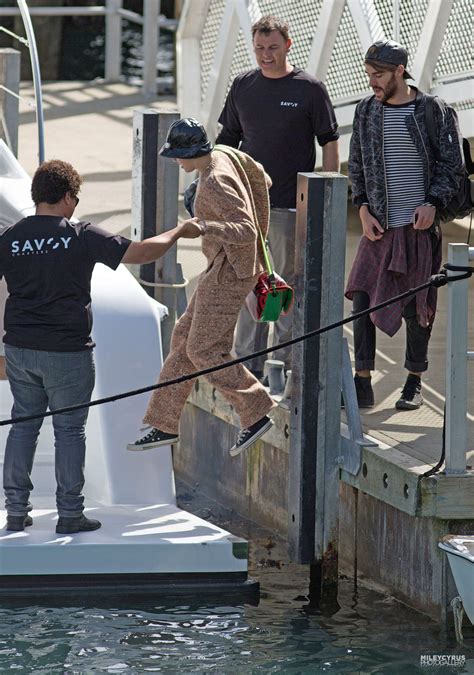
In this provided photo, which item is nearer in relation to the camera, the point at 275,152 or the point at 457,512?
the point at 457,512

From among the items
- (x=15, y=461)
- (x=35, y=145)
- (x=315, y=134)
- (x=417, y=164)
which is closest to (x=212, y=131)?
(x=35, y=145)

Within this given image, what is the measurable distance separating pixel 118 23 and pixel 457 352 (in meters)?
11.4

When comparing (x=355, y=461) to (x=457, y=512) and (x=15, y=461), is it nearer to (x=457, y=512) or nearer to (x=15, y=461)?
(x=457, y=512)

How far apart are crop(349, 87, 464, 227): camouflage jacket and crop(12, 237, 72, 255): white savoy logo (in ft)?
5.17

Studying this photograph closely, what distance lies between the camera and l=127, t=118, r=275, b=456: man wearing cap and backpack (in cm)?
609

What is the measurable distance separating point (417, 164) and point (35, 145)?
720 cm

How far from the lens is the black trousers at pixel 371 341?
270 inches

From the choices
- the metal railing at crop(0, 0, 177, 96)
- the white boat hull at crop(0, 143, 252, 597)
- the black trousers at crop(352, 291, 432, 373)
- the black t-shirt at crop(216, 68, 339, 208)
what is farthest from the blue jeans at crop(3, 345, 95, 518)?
the metal railing at crop(0, 0, 177, 96)

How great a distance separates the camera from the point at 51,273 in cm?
578

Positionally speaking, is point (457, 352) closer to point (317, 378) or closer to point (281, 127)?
point (317, 378)

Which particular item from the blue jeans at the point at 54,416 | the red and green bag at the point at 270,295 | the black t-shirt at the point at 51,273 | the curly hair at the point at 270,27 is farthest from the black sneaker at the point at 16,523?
the curly hair at the point at 270,27

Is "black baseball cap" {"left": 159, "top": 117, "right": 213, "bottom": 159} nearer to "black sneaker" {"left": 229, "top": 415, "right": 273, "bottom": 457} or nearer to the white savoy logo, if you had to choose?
the white savoy logo

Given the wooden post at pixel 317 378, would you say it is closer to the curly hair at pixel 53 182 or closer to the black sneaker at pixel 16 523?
the curly hair at pixel 53 182

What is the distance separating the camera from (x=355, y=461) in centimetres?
626
